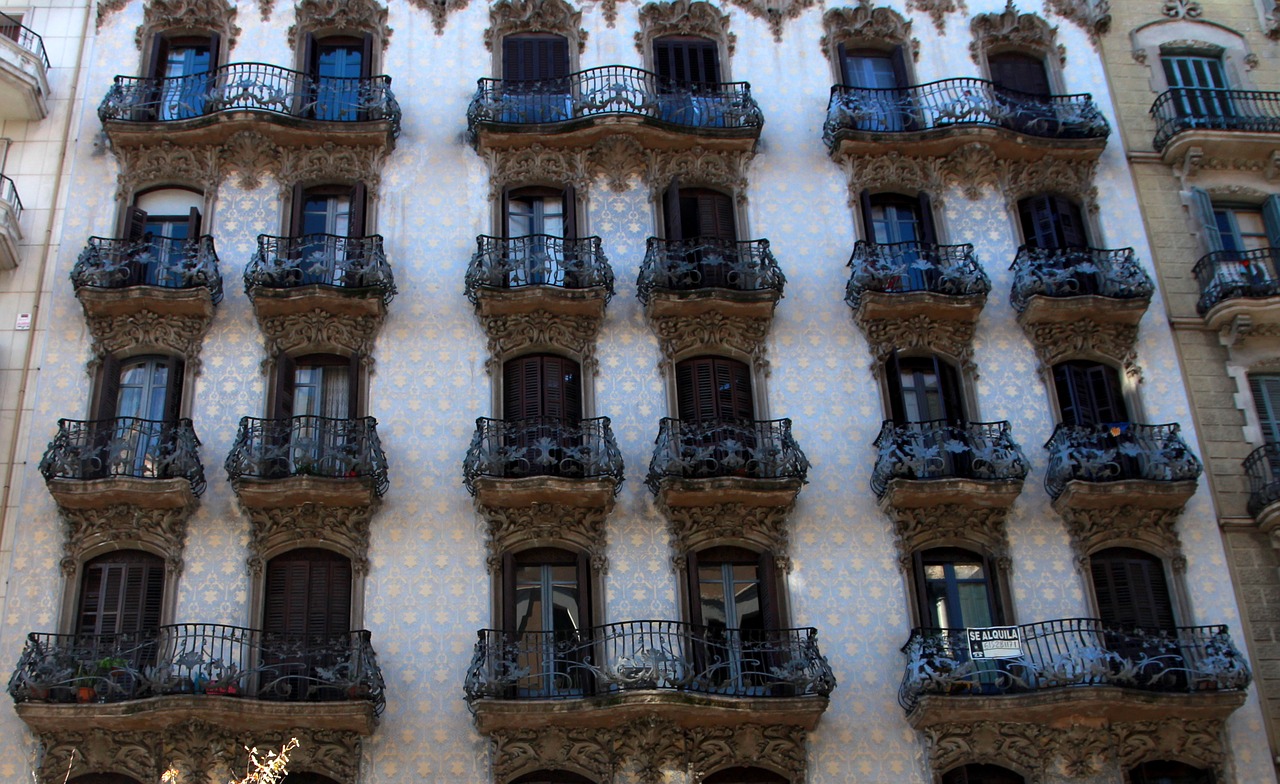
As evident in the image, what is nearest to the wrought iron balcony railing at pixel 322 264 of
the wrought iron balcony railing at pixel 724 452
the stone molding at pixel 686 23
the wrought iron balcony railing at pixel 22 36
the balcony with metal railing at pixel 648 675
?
the wrought iron balcony railing at pixel 724 452

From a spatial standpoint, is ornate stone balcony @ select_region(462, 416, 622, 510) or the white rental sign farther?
ornate stone balcony @ select_region(462, 416, 622, 510)

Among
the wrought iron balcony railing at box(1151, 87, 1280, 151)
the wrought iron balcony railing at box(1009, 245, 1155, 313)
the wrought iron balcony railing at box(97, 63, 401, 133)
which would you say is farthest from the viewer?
the wrought iron balcony railing at box(1151, 87, 1280, 151)

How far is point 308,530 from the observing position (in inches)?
815

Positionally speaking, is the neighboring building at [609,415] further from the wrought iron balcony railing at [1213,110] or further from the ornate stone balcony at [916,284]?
the wrought iron balcony railing at [1213,110]

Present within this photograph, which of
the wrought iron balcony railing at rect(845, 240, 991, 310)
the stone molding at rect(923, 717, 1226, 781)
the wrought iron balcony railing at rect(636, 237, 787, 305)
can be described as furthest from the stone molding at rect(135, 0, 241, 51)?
the stone molding at rect(923, 717, 1226, 781)

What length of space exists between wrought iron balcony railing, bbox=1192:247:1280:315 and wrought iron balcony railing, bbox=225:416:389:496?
43.5 feet

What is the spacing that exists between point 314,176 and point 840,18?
9806 millimetres

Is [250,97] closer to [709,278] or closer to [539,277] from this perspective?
[539,277]

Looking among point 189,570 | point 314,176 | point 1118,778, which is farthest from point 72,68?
point 1118,778

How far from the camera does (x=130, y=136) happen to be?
23859 mm

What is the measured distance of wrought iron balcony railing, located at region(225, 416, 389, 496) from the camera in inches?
815

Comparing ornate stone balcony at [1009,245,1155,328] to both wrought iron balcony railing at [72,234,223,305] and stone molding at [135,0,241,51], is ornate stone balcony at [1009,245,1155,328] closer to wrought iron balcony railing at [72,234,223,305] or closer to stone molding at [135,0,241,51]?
wrought iron balcony railing at [72,234,223,305]

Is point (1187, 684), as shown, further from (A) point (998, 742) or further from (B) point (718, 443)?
(B) point (718, 443)

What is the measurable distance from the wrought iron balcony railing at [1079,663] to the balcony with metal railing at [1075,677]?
1cm
